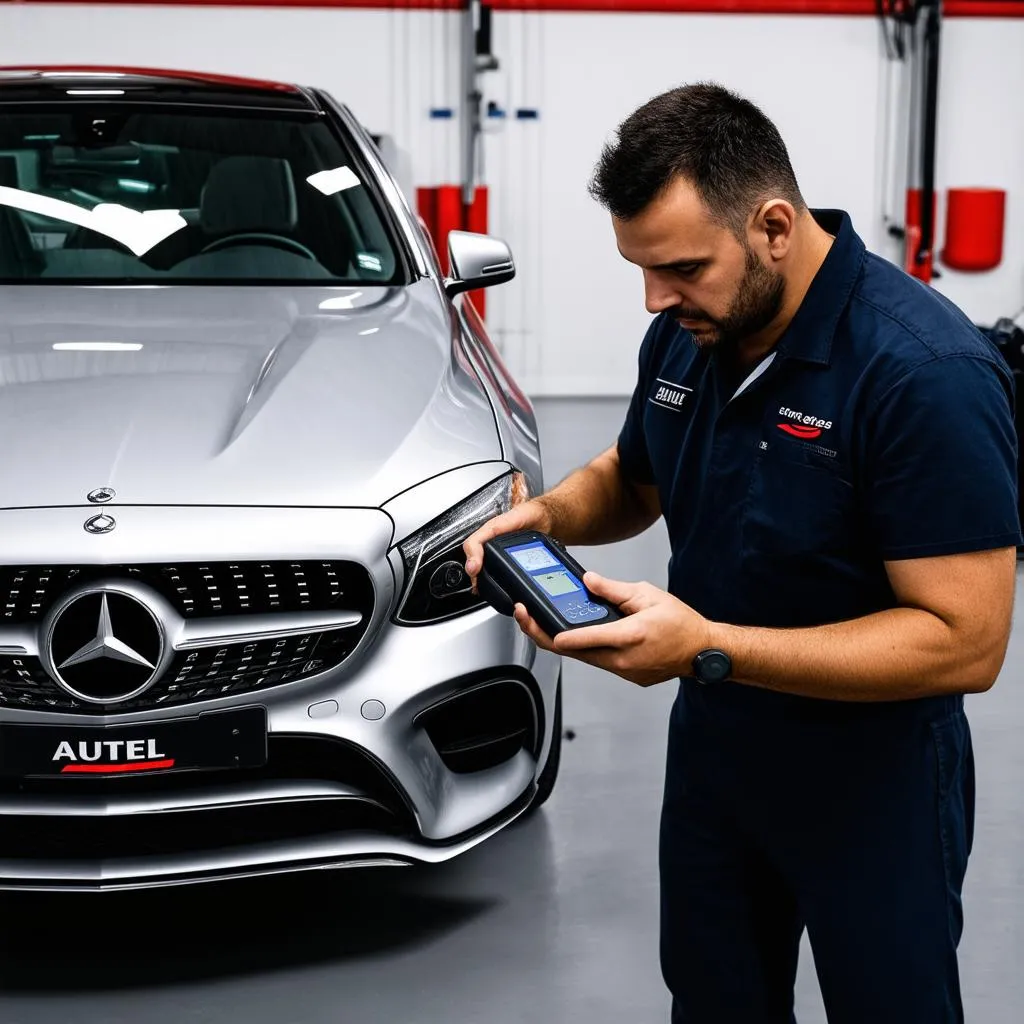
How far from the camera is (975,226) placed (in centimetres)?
862

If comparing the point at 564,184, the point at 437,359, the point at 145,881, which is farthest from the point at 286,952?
the point at 564,184

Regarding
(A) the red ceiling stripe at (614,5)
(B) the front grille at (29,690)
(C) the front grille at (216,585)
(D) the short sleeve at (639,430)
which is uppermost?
(A) the red ceiling stripe at (614,5)

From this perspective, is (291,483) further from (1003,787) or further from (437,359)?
(1003,787)

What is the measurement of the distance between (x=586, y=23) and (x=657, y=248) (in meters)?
7.53

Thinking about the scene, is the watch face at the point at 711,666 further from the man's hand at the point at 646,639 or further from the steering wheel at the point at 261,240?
the steering wheel at the point at 261,240

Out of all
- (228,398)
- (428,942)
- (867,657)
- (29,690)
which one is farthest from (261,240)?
(867,657)

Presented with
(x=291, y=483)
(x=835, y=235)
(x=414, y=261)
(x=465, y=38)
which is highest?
(x=465, y=38)

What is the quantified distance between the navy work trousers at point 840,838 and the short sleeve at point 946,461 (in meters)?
0.21

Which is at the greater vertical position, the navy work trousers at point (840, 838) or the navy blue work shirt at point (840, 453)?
the navy blue work shirt at point (840, 453)

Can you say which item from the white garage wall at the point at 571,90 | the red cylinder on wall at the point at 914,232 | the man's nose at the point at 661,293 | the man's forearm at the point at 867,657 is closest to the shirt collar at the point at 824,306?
the man's nose at the point at 661,293

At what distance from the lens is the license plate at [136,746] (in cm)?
202

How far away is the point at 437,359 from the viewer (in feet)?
8.32

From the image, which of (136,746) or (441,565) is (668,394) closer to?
(441,565)

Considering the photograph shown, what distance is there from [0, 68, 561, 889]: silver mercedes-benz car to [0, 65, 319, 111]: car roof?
0.85 m
